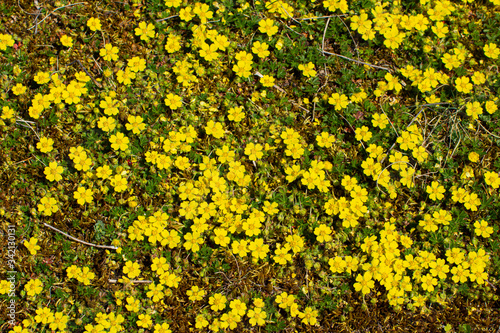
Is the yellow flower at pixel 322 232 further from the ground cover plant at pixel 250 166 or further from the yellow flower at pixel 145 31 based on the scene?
the yellow flower at pixel 145 31

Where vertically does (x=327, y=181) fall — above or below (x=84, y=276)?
above

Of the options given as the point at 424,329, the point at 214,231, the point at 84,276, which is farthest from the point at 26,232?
the point at 424,329

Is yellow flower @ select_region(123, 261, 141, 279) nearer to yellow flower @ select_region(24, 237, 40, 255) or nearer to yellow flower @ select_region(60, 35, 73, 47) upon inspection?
yellow flower @ select_region(24, 237, 40, 255)

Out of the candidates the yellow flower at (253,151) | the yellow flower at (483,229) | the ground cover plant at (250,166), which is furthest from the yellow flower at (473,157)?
the yellow flower at (253,151)

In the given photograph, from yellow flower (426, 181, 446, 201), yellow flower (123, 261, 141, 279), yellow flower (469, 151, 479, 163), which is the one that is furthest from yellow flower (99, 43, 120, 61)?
yellow flower (469, 151, 479, 163)

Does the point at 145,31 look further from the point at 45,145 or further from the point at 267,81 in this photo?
the point at 45,145

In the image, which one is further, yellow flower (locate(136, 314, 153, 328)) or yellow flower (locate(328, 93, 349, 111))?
yellow flower (locate(328, 93, 349, 111))

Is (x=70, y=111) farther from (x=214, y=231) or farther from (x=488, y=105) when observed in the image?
(x=488, y=105)

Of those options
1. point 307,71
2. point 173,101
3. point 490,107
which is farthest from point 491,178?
point 173,101
